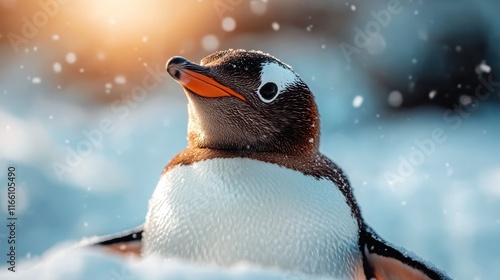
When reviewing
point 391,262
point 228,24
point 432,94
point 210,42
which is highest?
point 228,24

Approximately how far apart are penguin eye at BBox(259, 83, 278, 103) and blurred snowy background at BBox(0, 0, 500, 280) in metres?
2.55

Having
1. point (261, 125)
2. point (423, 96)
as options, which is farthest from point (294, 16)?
point (261, 125)

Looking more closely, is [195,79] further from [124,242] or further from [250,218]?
[124,242]

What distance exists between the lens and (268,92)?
1016 millimetres

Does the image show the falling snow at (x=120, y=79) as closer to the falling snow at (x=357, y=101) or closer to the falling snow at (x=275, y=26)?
the falling snow at (x=275, y=26)

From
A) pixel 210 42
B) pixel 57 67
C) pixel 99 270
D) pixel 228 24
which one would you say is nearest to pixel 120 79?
pixel 57 67

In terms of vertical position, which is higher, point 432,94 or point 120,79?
point 120,79

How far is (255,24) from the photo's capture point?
12.1 feet

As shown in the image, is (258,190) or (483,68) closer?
(258,190)

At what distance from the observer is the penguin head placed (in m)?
0.99

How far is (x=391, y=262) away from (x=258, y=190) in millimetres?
349

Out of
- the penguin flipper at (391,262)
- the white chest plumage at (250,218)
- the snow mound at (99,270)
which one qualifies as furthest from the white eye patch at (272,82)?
the snow mound at (99,270)

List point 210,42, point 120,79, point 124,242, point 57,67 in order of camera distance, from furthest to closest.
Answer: point 57,67
point 120,79
point 210,42
point 124,242

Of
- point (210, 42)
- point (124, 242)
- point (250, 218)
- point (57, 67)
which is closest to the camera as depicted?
point (250, 218)
